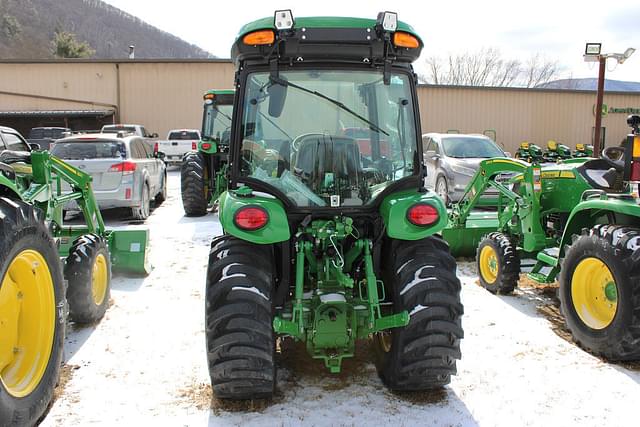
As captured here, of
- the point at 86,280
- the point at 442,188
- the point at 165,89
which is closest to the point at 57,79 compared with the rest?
the point at 165,89

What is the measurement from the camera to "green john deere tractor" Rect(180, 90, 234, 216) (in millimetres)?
11273

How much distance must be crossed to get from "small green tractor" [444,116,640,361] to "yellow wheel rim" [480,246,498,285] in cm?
1

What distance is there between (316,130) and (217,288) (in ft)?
4.22

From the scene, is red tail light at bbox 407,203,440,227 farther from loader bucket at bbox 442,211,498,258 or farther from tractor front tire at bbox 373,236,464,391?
loader bucket at bbox 442,211,498,258

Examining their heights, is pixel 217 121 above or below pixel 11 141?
above

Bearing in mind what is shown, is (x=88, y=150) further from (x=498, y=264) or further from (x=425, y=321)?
(x=425, y=321)

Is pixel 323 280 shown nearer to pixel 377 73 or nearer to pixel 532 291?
pixel 377 73

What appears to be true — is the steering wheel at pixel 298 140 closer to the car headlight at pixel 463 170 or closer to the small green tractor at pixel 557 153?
the car headlight at pixel 463 170

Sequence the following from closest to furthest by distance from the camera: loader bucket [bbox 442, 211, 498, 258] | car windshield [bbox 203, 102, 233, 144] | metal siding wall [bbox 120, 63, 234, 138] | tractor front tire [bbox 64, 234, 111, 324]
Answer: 1. tractor front tire [bbox 64, 234, 111, 324]
2. loader bucket [bbox 442, 211, 498, 258]
3. car windshield [bbox 203, 102, 233, 144]
4. metal siding wall [bbox 120, 63, 234, 138]

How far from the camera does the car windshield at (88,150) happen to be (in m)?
9.85

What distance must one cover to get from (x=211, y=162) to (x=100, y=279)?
6.53 metres

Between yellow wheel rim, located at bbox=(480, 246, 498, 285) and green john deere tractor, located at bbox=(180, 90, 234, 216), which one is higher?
green john deere tractor, located at bbox=(180, 90, 234, 216)

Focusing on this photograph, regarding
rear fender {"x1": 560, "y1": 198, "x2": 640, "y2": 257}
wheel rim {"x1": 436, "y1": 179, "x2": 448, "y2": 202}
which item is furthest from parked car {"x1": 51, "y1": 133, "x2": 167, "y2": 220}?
rear fender {"x1": 560, "y1": 198, "x2": 640, "y2": 257}

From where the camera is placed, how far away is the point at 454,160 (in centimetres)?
1210
